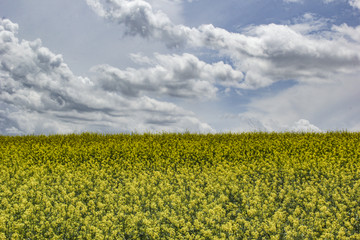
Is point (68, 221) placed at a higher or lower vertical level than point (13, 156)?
lower

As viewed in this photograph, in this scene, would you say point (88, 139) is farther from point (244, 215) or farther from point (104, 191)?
point (244, 215)

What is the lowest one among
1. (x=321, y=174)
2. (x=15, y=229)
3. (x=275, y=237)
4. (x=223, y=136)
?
(x=15, y=229)

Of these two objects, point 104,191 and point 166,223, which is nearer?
point 166,223

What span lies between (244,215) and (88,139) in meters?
12.7

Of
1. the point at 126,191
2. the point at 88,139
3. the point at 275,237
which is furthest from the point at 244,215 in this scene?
the point at 88,139

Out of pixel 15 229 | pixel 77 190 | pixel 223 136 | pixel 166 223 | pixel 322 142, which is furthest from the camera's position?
pixel 223 136

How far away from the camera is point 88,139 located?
704 inches

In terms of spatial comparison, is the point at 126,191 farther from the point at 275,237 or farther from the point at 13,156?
the point at 13,156

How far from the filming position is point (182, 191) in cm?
816

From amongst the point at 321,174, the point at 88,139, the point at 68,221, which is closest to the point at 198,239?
the point at 68,221

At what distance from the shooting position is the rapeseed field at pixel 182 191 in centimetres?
600

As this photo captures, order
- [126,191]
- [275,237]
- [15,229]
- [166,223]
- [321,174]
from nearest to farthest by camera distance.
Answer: [275,237] < [15,229] < [166,223] < [126,191] < [321,174]

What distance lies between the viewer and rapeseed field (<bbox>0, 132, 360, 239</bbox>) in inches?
236

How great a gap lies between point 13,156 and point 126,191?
7.65 m
